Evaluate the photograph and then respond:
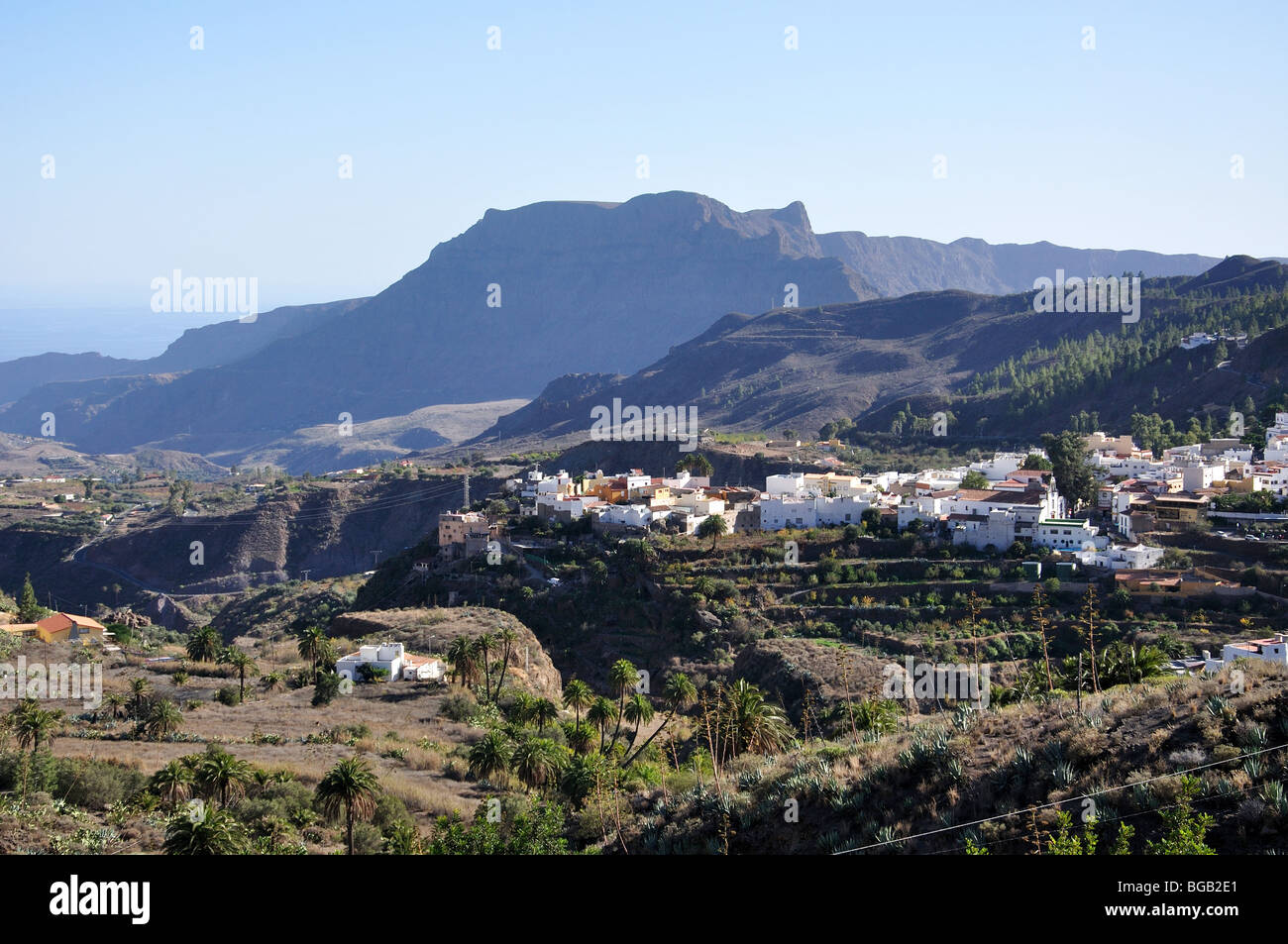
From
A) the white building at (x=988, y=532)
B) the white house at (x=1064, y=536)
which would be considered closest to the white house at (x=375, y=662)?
the white building at (x=988, y=532)

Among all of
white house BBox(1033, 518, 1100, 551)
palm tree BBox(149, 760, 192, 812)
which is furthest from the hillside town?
palm tree BBox(149, 760, 192, 812)

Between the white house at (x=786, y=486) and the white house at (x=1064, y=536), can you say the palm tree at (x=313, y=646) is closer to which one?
the white house at (x=786, y=486)

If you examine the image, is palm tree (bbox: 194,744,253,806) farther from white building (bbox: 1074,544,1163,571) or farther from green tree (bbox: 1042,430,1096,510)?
green tree (bbox: 1042,430,1096,510)
